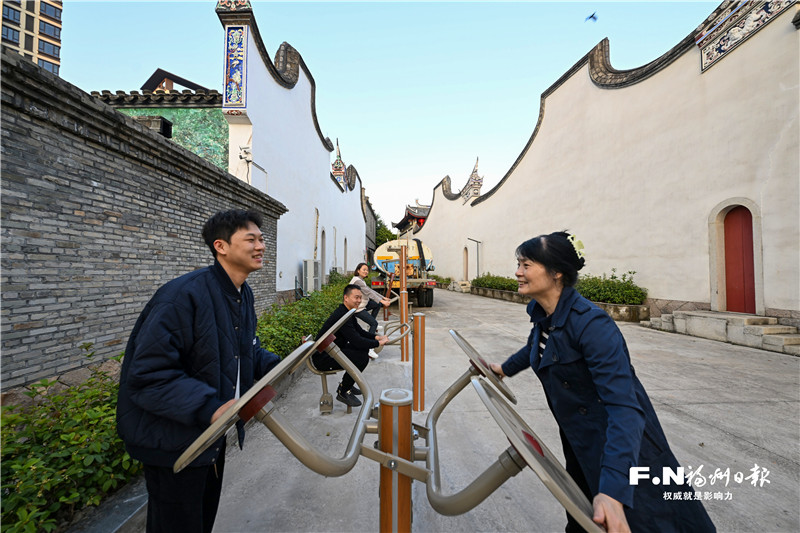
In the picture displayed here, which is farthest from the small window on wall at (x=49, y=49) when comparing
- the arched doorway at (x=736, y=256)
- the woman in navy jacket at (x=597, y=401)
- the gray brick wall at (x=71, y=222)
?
the arched doorway at (x=736, y=256)

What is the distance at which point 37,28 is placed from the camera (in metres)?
31.8

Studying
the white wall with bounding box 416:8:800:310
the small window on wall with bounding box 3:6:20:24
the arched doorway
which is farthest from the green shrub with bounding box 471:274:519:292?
the small window on wall with bounding box 3:6:20:24

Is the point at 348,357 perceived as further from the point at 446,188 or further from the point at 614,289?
the point at 446,188

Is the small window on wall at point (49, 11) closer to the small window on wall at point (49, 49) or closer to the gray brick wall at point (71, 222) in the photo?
the small window on wall at point (49, 49)

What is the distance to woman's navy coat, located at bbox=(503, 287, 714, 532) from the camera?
3.21 ft

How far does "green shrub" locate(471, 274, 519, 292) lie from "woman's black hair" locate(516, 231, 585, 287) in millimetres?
12905

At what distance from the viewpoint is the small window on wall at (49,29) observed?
105ft

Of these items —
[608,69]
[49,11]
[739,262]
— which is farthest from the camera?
[49,11]

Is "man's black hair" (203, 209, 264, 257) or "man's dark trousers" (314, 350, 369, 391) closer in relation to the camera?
"man's black hair" (203, 209, 264, 257)

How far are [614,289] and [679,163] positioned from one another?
3.26 m

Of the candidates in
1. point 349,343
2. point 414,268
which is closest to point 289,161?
point 414,268

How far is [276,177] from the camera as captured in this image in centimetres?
824

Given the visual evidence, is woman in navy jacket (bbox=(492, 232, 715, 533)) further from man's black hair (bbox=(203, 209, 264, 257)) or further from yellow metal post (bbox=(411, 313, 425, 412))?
yellow metal post (bbox=(411, 313, 425, 412))

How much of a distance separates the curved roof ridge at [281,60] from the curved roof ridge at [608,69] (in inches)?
350
